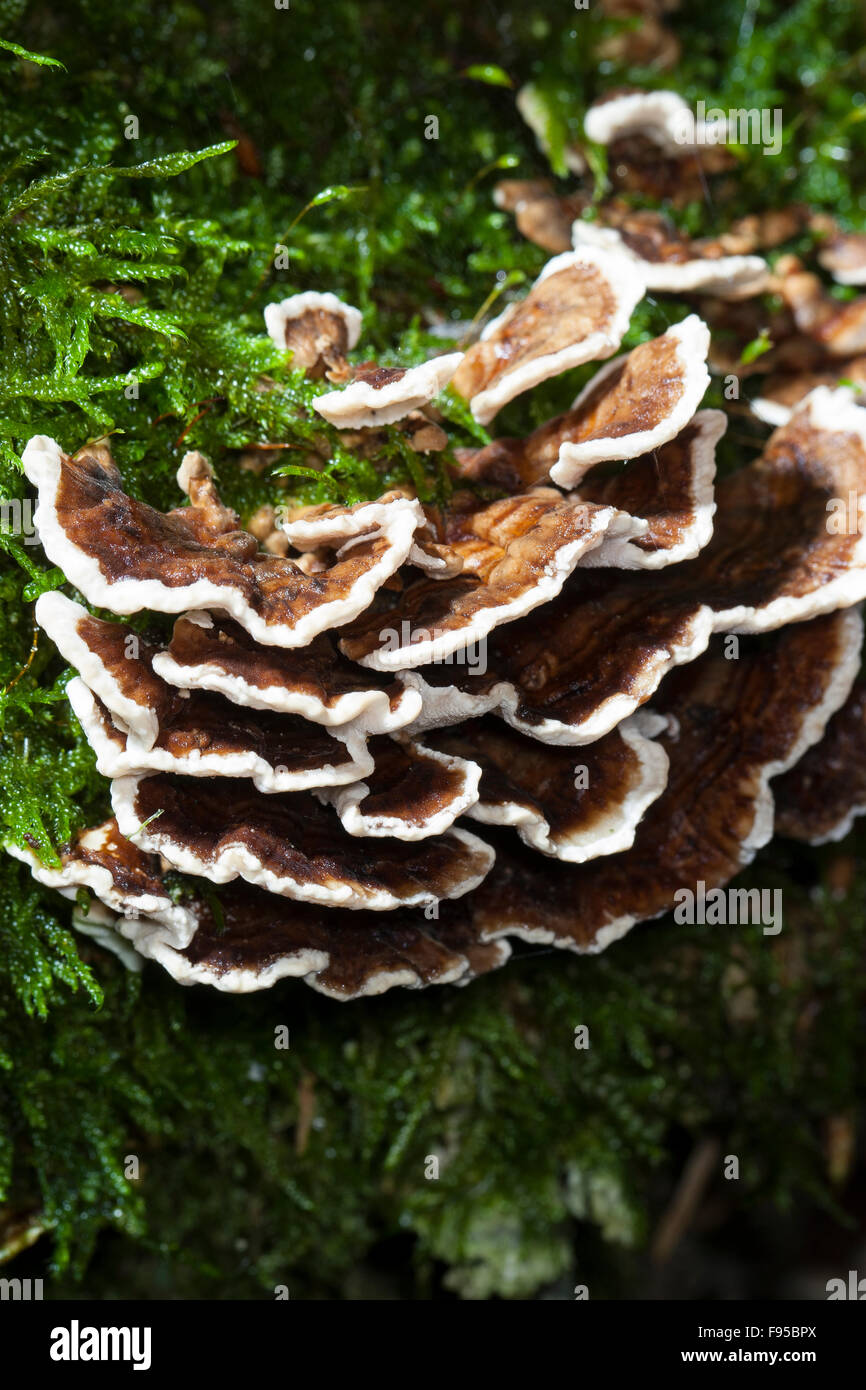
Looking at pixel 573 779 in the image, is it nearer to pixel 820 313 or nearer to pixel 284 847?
pixel 284 847

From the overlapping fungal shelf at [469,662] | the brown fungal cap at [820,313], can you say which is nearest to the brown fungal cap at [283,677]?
the overlapping fungal shelf at [469,662]

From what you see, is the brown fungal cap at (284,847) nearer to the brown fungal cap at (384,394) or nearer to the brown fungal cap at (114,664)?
the brown fungal cap at (114,664)

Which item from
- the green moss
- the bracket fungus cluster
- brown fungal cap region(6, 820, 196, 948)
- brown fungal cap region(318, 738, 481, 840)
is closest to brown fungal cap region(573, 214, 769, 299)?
the bracket fungus cluster

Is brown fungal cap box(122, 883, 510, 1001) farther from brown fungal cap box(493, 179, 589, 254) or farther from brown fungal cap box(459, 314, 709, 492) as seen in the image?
brown fungal cap box(493, 179, 589, 254)

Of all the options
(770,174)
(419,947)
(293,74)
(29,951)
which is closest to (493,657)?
(419,947)

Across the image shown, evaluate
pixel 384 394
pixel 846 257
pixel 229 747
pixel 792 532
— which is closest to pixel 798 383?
pixel 846 257

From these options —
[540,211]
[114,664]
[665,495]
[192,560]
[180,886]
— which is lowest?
[180,886]
